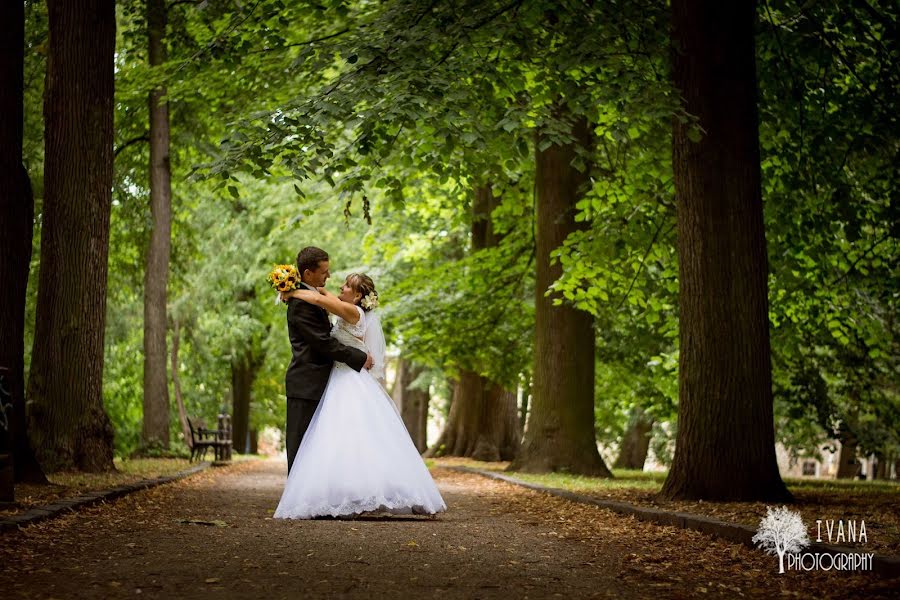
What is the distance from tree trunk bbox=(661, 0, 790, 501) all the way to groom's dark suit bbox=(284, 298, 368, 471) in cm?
346

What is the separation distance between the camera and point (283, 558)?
6543 mm

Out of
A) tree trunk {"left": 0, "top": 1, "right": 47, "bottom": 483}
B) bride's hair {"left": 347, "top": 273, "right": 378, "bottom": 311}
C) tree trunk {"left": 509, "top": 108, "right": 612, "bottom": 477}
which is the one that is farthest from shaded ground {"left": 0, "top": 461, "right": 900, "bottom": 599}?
tree trunk {"left": 509, "top": 108, "right": 612, "bottom": 477}

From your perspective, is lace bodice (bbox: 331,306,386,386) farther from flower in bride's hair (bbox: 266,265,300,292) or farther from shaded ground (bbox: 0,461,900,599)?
shaded ground (bbox: 0,461,900,599)

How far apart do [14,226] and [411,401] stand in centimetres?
2464

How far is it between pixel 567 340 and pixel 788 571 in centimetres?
1086

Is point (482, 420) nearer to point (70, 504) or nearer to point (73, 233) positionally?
point (73, 233)

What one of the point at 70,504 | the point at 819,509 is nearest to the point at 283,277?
the point at 70,504

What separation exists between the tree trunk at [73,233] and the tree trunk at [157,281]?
7.65 metres

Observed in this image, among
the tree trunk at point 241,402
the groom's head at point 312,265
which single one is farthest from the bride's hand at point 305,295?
the tree trunk at point 241,402

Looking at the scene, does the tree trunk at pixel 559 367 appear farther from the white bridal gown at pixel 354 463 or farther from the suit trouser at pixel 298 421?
the suit trouser at pixel 298 421

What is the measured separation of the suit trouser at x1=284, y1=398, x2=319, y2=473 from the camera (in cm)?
973

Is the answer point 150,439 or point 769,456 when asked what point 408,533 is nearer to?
point 769,456

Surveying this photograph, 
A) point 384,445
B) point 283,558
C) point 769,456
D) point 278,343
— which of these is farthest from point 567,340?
point 278,343

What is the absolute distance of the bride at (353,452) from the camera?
904cm
